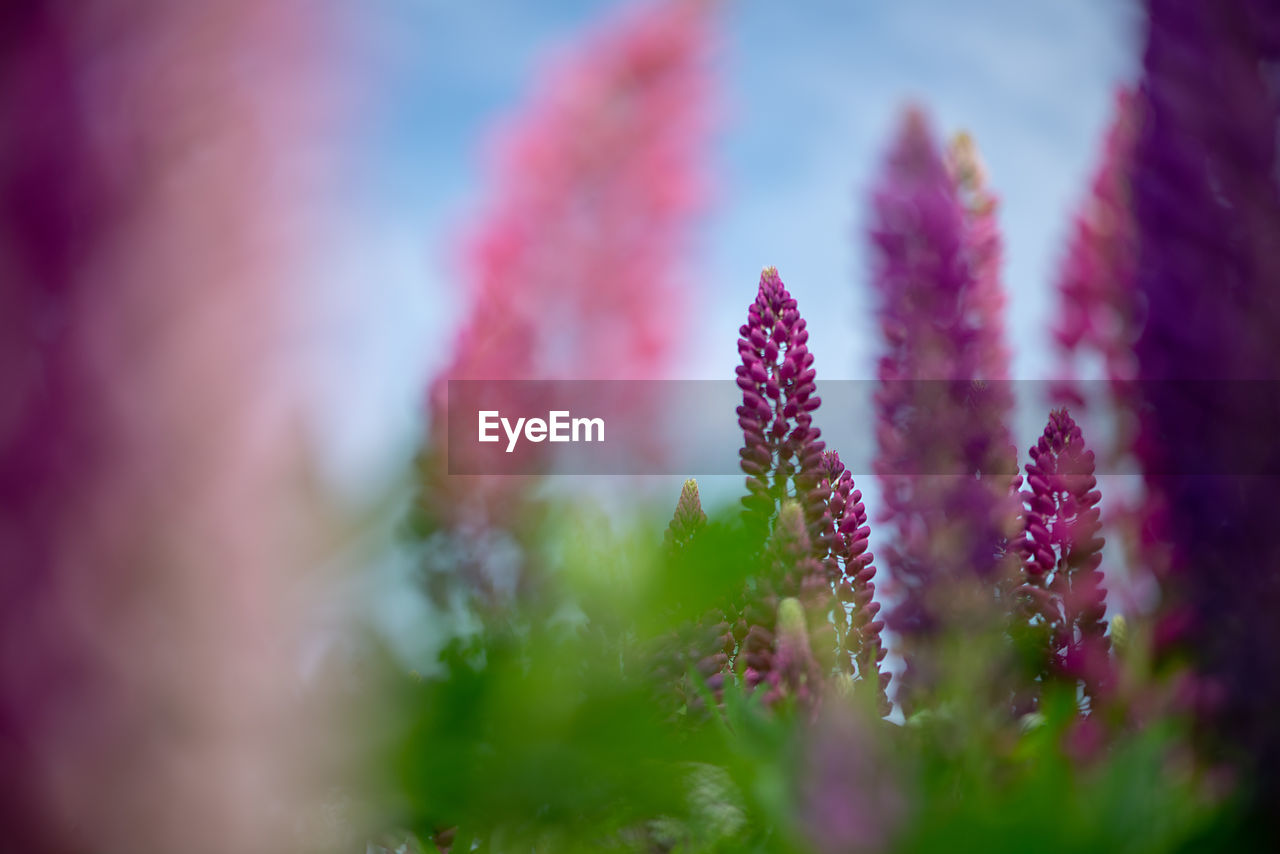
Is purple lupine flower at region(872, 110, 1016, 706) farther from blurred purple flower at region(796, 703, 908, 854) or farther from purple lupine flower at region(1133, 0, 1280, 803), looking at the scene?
blurred purple flower at region(796, 703, 908, 854)

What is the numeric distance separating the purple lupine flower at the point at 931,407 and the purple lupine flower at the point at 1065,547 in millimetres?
239

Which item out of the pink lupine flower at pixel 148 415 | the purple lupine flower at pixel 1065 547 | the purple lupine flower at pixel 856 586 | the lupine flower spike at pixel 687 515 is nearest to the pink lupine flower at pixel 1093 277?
the purple lupine flower at pixel 1065 547

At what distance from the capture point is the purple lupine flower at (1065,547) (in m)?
1.04

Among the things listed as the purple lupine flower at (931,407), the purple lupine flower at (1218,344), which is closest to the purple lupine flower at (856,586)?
the purple lupine flower at (931,407)

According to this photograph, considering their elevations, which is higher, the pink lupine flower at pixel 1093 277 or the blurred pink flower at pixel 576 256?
the pink lupine flower at pixel 1093 277

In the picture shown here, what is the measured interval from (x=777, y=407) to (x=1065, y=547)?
391 mm

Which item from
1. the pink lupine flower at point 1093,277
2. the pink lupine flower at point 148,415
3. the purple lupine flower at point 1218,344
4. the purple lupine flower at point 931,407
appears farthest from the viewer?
the pink lupine flower at point 1093,277

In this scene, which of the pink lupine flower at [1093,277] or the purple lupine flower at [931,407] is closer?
the purple lupine flower at [931,407]

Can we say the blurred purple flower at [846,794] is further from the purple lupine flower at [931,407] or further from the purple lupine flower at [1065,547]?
the purple lupine flower at [1065,547]

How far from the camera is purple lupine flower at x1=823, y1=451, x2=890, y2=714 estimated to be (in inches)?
40.8

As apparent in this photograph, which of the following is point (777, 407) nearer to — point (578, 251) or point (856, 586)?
point (856, 586)

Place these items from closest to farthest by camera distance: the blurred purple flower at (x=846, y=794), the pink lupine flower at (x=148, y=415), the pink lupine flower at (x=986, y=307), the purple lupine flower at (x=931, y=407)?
the pink lupine flower at (x=148, y=415)
the blurred purple flower at (x=846, y=794)
the purple lupine flower at (x=931, y=407)
the pink lupine flower at (x=986, y=307)

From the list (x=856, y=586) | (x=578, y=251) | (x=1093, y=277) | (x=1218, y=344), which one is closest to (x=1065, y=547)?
(x=856, y=586)

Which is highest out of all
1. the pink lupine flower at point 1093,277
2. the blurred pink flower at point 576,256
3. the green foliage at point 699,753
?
the pink lupine flower at point 1093,277
